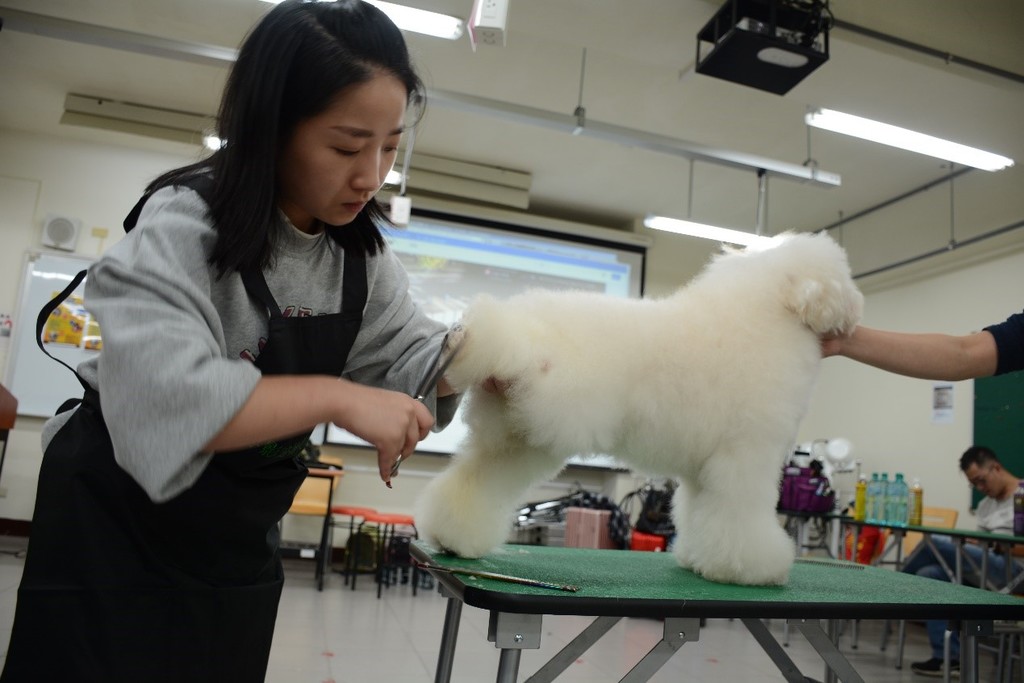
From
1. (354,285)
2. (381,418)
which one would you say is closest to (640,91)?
(354,285)

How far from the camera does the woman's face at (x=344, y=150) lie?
29.7 inches

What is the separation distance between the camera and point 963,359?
1.43 m

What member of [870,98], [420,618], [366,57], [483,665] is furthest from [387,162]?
[870,98]

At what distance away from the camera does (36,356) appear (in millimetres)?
5973

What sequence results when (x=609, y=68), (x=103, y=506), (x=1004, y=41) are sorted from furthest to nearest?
(x=609, y=68) < (x=1004, y=41) < (x=103, y=506)

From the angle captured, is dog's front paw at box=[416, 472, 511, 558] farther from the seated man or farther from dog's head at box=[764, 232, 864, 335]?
the seated man

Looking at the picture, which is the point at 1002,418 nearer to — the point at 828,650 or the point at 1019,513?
the point at 1019,513

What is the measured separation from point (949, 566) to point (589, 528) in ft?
7.42

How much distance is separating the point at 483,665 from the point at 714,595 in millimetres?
2442

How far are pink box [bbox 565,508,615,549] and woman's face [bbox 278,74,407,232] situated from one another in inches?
181

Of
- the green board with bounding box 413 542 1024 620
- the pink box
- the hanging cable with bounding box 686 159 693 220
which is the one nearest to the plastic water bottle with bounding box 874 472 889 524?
the pink box

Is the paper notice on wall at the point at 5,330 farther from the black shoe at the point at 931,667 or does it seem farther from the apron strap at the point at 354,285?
the black shoe at the point at 931,667

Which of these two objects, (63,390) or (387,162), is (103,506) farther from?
(63,390)

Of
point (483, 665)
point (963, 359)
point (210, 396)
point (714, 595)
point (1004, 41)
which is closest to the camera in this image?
point (210, 396)
